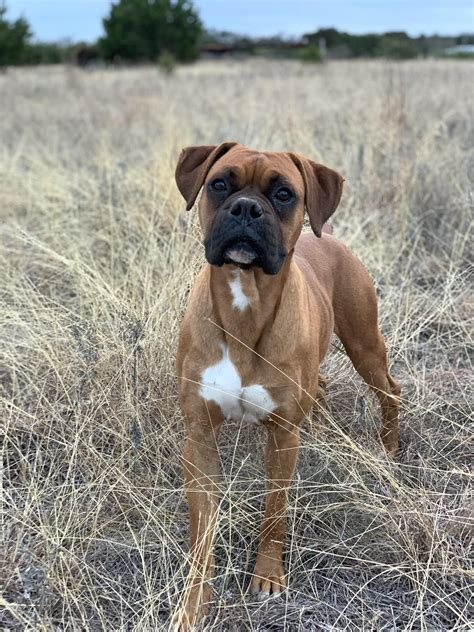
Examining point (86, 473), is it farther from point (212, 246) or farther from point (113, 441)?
point (212, 246)

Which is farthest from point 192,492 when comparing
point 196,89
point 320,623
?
point 196,89

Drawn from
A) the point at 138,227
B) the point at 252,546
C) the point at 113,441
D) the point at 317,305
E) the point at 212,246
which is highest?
the point at 212,246

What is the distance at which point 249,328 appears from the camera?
8.71ft

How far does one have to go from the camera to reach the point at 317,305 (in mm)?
3037

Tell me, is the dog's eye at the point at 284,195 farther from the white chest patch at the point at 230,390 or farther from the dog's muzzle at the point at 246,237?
the white chest patch at the point at 230,390

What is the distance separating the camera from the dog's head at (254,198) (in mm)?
2424

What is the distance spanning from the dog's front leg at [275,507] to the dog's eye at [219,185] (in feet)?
2.98

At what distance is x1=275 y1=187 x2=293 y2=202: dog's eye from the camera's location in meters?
2.60

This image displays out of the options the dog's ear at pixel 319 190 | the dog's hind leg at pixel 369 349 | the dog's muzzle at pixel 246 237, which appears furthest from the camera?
the dog's hind leg at pixel 369 349

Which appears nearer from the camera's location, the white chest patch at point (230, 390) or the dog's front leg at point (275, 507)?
the white chest patch at point (230, 390)

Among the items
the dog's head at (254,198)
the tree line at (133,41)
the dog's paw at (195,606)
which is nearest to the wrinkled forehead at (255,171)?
the dog's head at (254,198)

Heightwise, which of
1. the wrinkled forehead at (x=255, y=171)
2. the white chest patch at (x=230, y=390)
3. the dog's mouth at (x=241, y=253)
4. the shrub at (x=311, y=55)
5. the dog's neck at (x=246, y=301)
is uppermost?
the wrinkled forehead at (x=255, y=171)

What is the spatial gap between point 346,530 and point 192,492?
0.71 meters

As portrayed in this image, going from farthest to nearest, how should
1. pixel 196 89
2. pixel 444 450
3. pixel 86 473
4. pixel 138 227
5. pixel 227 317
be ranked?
pixel 196 89
pixel 138 227
pixel 444 450
pixel 86 473
pixel 227 317
